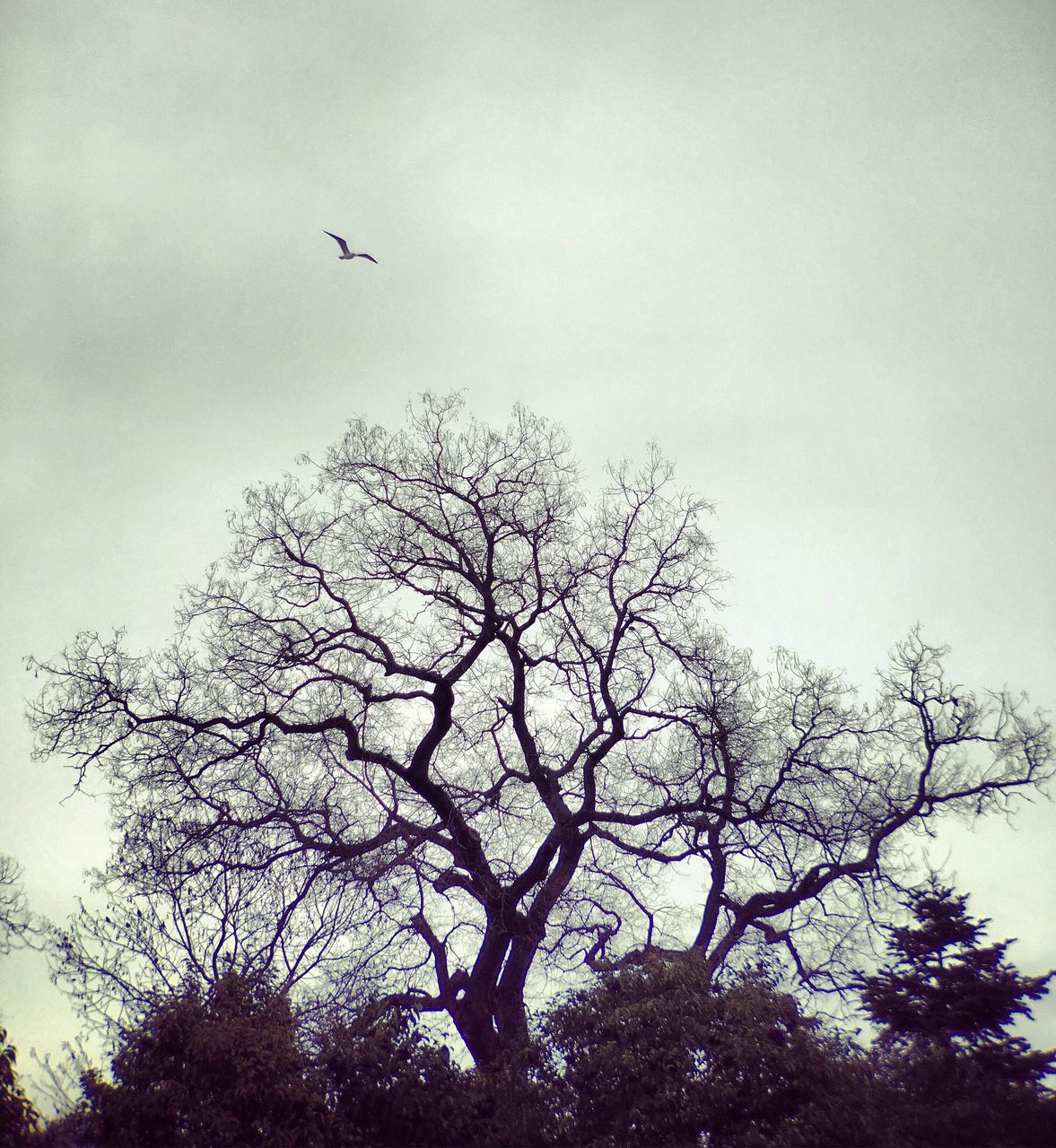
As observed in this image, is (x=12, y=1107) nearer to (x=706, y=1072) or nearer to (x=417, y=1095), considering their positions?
(x=417, y=1095)

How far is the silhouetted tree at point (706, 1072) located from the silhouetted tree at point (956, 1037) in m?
0.79

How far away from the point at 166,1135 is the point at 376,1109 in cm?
225

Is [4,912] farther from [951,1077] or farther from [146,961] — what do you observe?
[951,1077]

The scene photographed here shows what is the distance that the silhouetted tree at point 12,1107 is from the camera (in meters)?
7.37

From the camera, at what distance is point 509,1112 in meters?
8.76

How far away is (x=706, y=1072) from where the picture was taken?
8727mm

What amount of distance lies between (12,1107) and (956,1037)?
11.5 meters

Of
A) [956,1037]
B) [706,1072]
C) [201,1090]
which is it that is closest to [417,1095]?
[201,1090]

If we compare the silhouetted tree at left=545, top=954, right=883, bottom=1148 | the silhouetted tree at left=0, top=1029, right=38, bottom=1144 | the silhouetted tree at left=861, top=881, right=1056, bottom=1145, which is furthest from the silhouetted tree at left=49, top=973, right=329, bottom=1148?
the silhouetted tree at left=861, top=881, right=1056, bottom=1145

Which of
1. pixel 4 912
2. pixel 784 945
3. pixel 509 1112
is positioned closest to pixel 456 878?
pixel 509 1112

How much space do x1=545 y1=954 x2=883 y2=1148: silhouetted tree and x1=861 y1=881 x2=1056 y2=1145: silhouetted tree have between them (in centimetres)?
79

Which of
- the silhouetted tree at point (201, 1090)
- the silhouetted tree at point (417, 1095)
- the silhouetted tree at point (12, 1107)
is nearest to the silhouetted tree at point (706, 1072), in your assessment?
the silhouetted tree at point (417, 1095)

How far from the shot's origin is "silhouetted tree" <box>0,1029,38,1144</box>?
7367mm

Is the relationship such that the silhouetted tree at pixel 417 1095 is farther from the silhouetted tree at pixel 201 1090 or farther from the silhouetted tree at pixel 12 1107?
the silhouetted tree at pixel 12 1107
